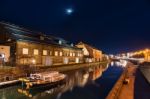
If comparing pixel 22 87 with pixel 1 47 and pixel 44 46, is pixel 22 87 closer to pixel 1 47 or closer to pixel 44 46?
pixel 1 47

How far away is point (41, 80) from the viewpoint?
3102 centimetres

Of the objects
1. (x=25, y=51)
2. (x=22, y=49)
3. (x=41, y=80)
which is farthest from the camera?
(x=25, y=51)

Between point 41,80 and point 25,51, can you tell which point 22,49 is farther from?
point 41,80

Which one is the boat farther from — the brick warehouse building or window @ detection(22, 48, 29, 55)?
window @ detection(22, 48, 29, 55)

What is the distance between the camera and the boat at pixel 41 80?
29.7 m

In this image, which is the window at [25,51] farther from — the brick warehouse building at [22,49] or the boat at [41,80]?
the boat at [41,80]

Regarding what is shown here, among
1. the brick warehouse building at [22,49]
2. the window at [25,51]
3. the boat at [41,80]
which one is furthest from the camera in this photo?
the window at [25,51]

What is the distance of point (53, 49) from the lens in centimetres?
5325

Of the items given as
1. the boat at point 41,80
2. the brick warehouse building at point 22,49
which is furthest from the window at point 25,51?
the boat at point 41,80

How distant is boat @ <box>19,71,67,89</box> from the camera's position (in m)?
29.7

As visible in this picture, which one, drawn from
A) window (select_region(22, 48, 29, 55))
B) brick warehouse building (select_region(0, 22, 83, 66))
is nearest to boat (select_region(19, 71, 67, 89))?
brick warehouse building (select_region(0, 22, 83, 66))

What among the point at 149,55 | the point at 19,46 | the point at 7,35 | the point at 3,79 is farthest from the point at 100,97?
the point at 149,55

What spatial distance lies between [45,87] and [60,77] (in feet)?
15.8

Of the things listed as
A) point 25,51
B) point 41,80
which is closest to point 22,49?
point 25,51
